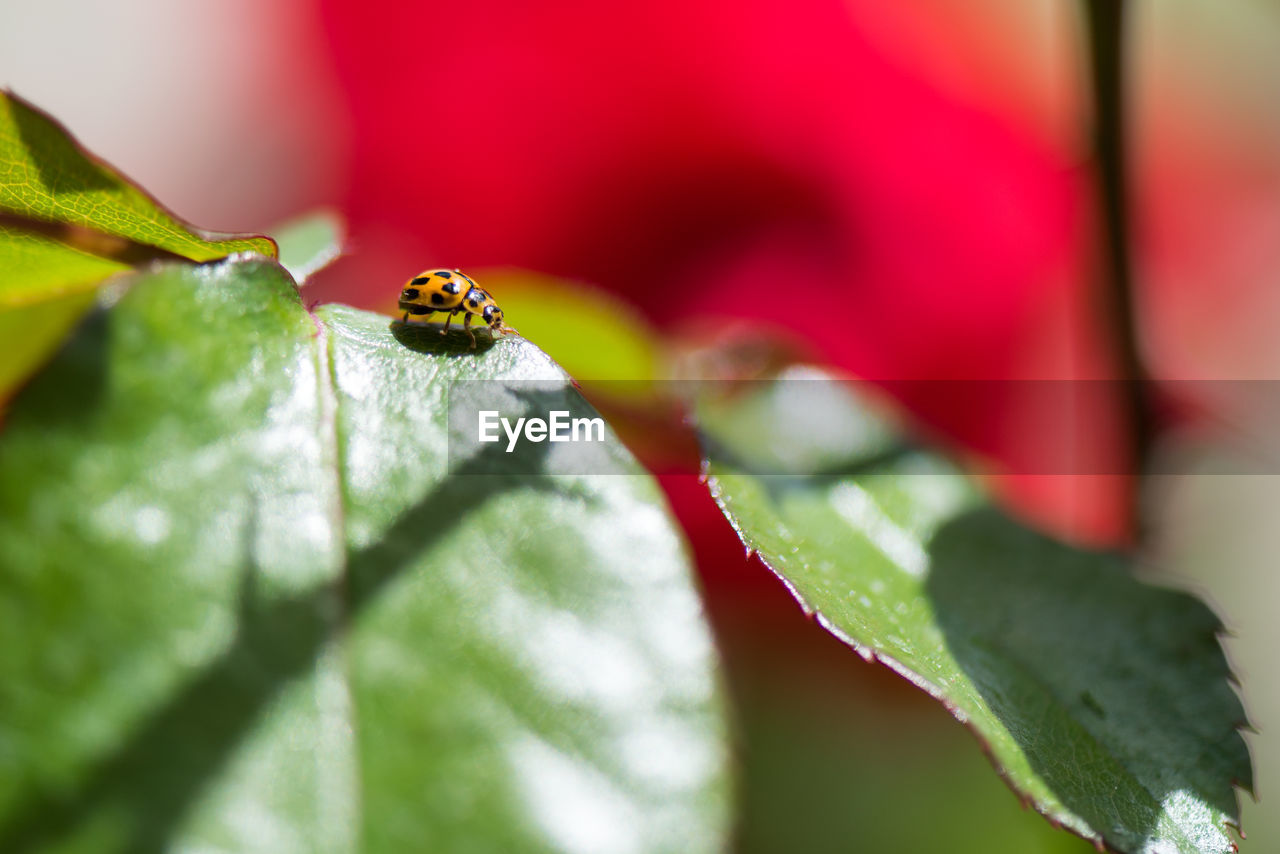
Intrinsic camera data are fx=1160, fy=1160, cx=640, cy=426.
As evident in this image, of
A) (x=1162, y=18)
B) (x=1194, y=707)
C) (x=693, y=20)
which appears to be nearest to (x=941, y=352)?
(x=693, y=20)

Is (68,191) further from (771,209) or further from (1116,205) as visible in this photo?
(771,209)

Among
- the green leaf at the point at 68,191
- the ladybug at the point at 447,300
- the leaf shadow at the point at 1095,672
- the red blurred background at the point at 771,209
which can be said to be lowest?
the leaf shadow at the point at 1095,672

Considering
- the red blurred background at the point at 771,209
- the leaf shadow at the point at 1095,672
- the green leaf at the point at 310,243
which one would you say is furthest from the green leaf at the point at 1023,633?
the red blurred background at the point at 771,209

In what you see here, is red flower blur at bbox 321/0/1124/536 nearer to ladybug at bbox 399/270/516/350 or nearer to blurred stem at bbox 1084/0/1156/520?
blurred stem at bbox 1084/0/1156/520

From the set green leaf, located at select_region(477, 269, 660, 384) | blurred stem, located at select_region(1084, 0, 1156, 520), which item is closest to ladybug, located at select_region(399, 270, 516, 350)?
green leaf, located at select_region(477, 269, 660, 384)

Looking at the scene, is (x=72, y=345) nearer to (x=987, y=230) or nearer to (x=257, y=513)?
(x=257, y=513)

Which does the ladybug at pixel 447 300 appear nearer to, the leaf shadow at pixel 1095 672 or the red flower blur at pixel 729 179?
the leaf shadow at pixel 1095 672
